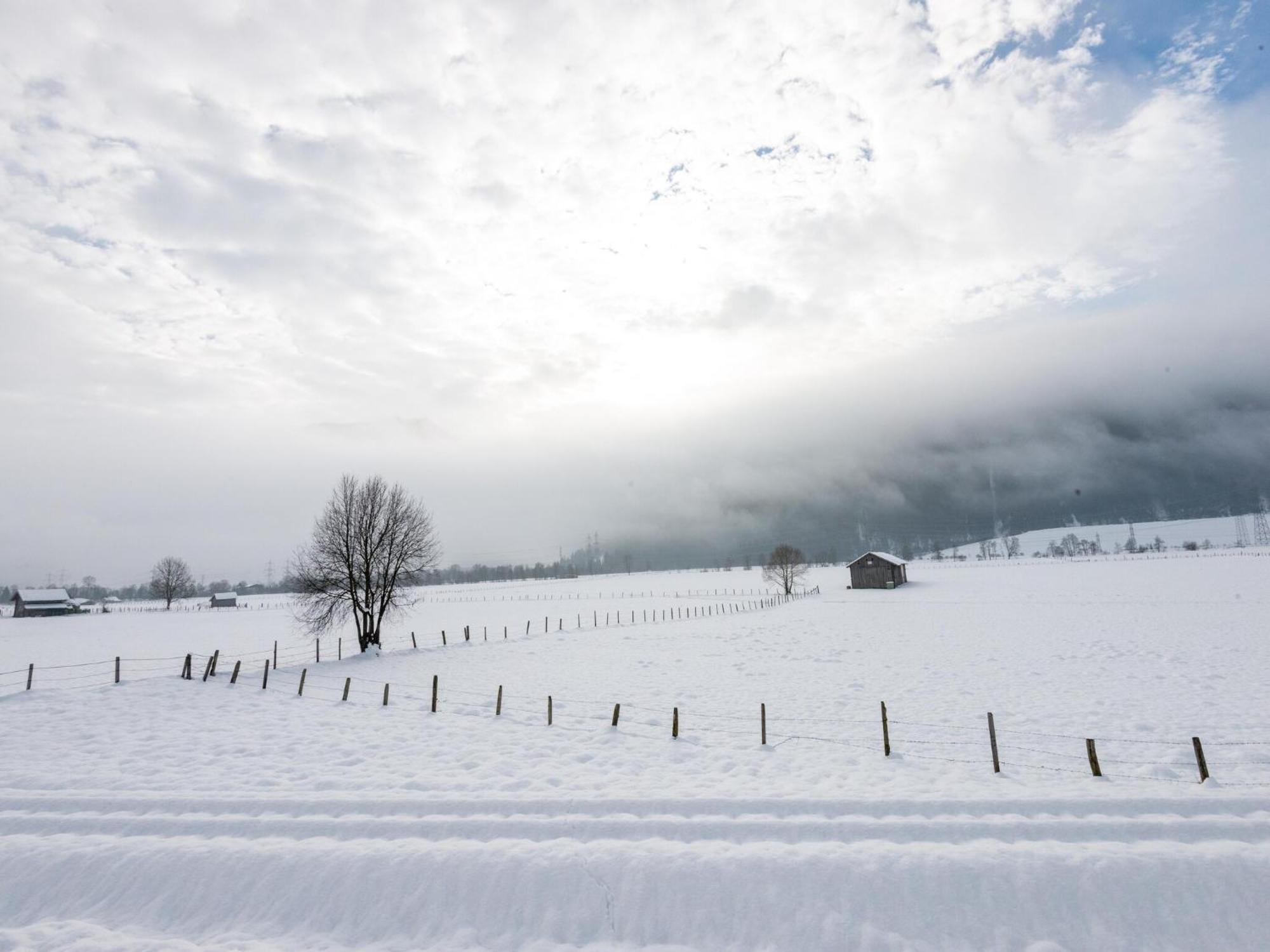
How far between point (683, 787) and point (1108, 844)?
322 inches

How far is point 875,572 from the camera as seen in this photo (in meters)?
89.0

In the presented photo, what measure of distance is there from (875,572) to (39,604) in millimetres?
133639

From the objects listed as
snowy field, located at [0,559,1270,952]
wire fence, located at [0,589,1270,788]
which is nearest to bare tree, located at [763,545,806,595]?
snowy field, located at [0,559,1270,952]

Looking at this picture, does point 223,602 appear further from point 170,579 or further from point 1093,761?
point 1093,761

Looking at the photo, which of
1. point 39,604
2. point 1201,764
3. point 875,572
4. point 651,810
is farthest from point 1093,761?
point 39,604

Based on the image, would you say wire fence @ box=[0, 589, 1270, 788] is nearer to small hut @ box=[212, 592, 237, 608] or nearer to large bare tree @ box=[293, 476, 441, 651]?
large bare tree @ box=[293, 476, 441, 651]

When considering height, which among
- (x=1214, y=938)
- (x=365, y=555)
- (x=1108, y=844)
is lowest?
(x=1214, y=938)

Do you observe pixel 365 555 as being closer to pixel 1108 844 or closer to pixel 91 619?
pixel 1108 844

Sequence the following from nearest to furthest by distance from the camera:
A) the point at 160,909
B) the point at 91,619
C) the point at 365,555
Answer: the point at 160,909
the point at 365,555
the point at 91,619

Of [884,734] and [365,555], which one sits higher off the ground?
[365,555]

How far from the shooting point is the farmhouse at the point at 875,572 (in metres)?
88.2

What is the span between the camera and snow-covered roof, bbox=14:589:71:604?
9881 centimetres

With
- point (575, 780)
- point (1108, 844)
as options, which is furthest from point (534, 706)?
point (1108, 844)

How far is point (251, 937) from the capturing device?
976cm
